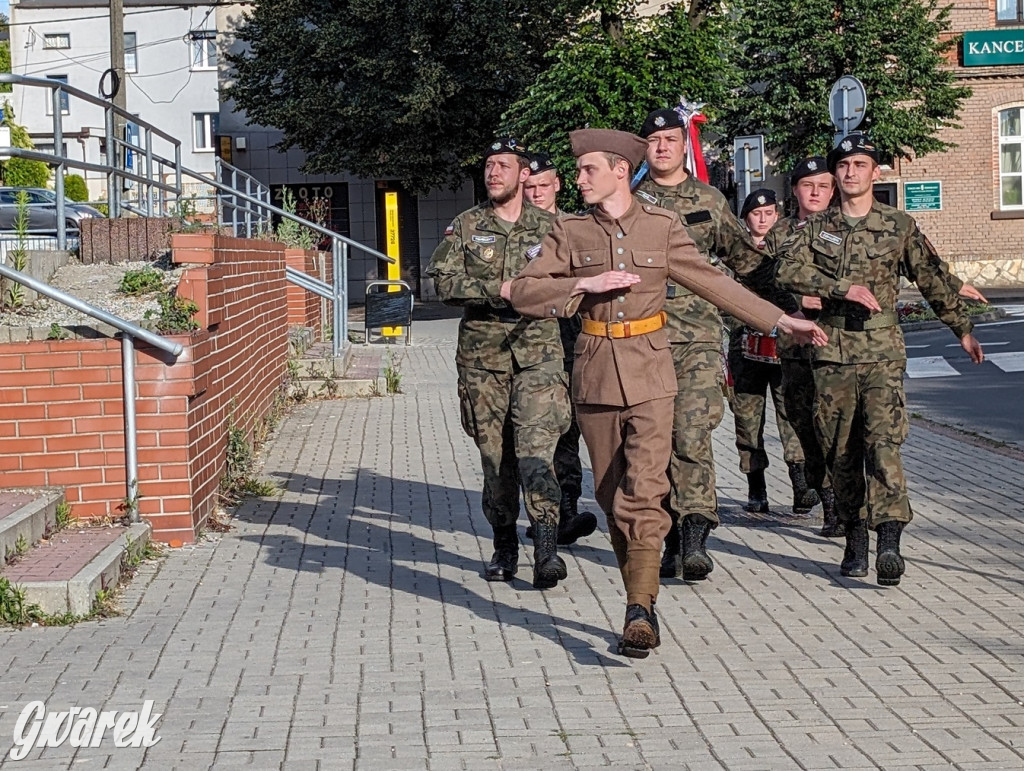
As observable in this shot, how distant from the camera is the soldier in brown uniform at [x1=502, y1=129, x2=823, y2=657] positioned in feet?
18.6

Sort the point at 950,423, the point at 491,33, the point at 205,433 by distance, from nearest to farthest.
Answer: the point at 205,433 → the point at 950,423 → the point at 491,33

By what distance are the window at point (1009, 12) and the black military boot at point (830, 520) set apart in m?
32.8

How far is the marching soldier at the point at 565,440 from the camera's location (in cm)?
785

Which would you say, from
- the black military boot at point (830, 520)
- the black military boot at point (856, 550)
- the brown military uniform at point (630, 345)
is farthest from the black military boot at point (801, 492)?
the brown military uniform at point (630, 345)

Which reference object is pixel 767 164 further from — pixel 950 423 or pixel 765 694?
pixel 765 694

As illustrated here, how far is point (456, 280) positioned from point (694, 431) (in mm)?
1334

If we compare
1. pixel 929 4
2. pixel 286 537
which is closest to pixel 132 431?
pixel 286 537

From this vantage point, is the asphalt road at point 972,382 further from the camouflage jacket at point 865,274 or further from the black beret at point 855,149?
the black beret at point 855,149

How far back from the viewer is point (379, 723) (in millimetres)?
4926

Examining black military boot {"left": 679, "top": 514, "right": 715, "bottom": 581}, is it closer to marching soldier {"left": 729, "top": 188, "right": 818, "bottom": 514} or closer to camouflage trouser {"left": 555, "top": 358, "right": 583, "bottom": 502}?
camouflage trouser {"left": 555, "top": 358, "right": 583, "bottom": 502}

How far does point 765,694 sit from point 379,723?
1.34 m

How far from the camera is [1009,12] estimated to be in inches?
1496

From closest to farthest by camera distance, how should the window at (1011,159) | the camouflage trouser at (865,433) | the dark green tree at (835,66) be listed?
the camouflage trouser at (865,433) → the dark green tree at (835,66) → the window at (1011,159)

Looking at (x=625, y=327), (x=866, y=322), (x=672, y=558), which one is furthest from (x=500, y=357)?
(x=866, y=322)
